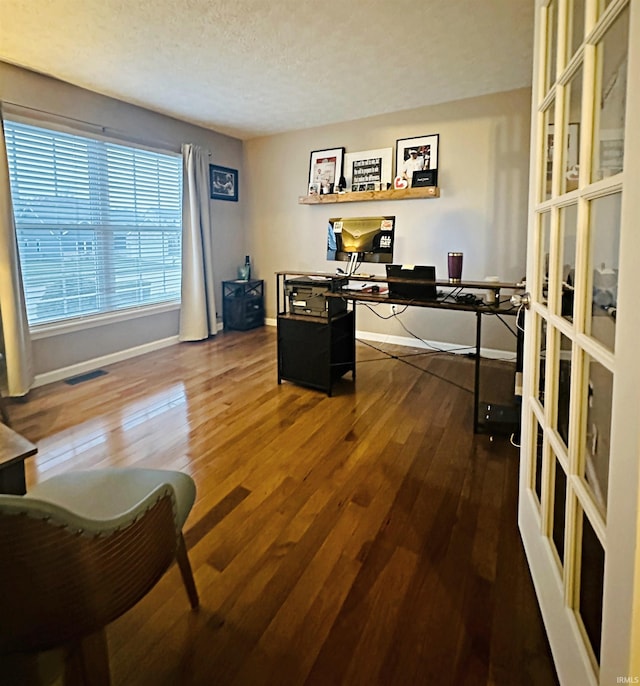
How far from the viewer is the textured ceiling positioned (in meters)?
2.32

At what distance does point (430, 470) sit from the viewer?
2.12m

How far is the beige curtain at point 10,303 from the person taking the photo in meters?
2.95

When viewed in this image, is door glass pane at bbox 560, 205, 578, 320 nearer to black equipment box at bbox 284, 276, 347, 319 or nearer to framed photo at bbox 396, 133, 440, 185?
black equipment box at bbox 284, 276, 347, 319

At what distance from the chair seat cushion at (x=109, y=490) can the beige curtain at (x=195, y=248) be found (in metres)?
3.43

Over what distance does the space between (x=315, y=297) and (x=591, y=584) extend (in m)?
2.39

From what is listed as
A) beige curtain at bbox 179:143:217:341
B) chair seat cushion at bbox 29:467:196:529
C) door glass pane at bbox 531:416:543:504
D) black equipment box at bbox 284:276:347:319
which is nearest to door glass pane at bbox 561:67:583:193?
door glass pane at bbox 531:416:543:504

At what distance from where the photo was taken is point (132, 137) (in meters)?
3.91

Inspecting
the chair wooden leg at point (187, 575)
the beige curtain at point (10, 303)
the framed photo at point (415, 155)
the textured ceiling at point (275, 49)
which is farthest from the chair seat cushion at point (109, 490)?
the framed photo at point (415, 155)

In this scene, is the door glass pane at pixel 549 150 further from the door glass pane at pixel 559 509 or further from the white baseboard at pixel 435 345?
the white baseboard at pixel 435 345

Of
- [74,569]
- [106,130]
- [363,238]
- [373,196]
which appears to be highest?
[106,130]

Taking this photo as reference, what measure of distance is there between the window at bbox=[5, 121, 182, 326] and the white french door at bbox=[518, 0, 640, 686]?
3.48m

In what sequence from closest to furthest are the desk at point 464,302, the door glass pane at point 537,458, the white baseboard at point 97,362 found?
1. the door glass pane at point 537,458
2. the desk at point 464,302
3. the white baseboard at point 97,362

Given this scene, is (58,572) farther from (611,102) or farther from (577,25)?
(577,25)

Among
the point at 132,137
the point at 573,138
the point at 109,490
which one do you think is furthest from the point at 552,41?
the point at 132,137
